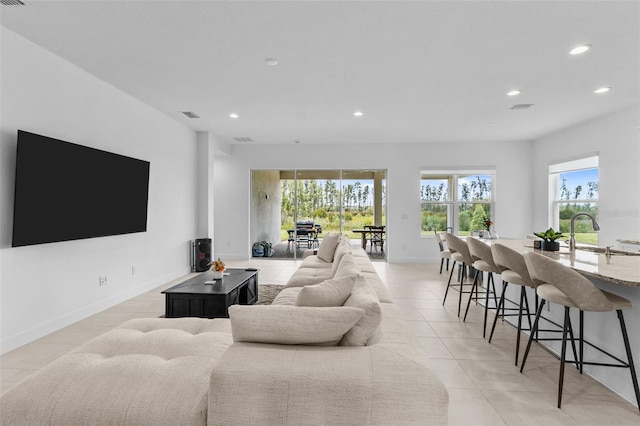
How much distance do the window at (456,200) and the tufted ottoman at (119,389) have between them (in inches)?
273

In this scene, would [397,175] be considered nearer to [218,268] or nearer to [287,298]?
[218,268]

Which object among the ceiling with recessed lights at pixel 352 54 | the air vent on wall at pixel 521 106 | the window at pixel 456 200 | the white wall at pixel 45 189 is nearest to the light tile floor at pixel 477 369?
the white wall at pixel 45 189

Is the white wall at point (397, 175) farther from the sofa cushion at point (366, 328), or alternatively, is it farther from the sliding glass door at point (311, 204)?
the sofa cushion at point (366, 328)

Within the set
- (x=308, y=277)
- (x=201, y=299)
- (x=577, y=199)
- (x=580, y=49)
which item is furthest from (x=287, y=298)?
(x=577, y=199)

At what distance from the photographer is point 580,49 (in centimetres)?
315

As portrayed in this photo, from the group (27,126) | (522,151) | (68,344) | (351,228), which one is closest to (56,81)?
(27,126)

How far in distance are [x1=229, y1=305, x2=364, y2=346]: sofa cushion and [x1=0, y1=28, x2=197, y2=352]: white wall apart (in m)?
2.81

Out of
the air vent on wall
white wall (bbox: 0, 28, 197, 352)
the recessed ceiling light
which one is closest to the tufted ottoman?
white wall (bbox: 0, 28, 197, 352)

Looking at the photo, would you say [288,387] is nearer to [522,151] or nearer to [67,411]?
[67,411]

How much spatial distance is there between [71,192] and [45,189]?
11.8 inches

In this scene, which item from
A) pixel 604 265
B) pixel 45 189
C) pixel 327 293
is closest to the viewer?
pixel 327 293

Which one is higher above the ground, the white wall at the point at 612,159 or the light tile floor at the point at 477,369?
the white wall at the point at 612,159

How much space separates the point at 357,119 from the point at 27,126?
4.41 meters

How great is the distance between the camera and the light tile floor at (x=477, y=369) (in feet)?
6.68
